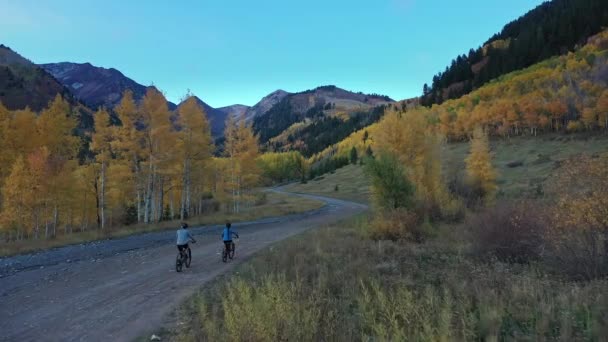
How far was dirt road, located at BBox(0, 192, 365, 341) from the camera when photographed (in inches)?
332

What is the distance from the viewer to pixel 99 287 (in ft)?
39.9

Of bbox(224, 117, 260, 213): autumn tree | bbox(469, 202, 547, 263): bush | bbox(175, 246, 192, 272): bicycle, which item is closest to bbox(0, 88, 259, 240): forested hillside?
bbox(224, 117, 260, 213): autumn tree

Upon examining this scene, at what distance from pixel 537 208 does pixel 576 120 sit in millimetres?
81344

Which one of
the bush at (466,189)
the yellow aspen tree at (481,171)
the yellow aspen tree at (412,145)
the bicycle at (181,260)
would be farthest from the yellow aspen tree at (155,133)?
the yellow aspen tree at (481,171)

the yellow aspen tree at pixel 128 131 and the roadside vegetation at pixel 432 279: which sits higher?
the yellow aspen tree at pixel 128 131

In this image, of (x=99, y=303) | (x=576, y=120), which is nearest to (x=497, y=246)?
(x=99, y=303)

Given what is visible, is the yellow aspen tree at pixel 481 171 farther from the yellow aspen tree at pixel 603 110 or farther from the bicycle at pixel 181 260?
the yellow aspen tree at pixel 603 110

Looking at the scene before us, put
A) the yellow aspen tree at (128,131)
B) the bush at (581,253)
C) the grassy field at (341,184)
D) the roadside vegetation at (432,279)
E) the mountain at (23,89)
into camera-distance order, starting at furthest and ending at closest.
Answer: the mountain at (23,89) < the grassy field at (341,184) < the yellow aspen tree at (128,131) < the bush at (581,253) < the roadside vegetation at (432,279)

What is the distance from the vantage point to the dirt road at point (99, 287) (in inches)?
332

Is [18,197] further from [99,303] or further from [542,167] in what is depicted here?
[542,167]

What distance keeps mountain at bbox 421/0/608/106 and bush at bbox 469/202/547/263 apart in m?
138

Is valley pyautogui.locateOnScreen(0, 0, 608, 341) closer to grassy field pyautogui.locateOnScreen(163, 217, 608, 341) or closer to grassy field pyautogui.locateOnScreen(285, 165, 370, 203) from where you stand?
grassy field pyautogui.locateOnScreen(163, 217, 608, 341)

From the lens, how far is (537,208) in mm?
13133

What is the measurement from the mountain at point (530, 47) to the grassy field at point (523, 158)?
205ft
